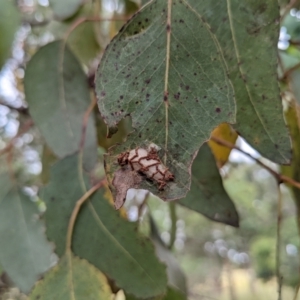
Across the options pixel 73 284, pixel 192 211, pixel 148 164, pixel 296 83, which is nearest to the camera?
pixel 148 164

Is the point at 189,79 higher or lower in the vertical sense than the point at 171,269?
higher

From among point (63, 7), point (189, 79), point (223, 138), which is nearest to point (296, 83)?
point (223, 138)

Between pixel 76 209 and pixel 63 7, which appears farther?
pixel 63 7

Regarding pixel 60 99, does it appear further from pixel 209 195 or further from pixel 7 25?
pixel 209 195


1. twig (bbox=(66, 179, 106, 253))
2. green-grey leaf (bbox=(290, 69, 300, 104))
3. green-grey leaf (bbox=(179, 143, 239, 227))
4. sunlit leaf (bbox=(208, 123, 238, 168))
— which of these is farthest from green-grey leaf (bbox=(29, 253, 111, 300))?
green-grey leaf (bbox=(290, 69, 300, 104))

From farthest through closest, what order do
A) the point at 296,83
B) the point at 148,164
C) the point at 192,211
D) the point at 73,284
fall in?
the point at 192,211, the point at 296,83, the point at 73,284, the point at 148,164

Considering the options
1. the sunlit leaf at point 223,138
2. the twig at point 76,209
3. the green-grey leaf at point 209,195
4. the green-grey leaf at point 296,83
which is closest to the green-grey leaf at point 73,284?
the twig at point 76,209

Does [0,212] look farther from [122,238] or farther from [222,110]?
[222,110]

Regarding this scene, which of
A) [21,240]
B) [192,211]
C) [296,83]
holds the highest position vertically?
[296,83]
